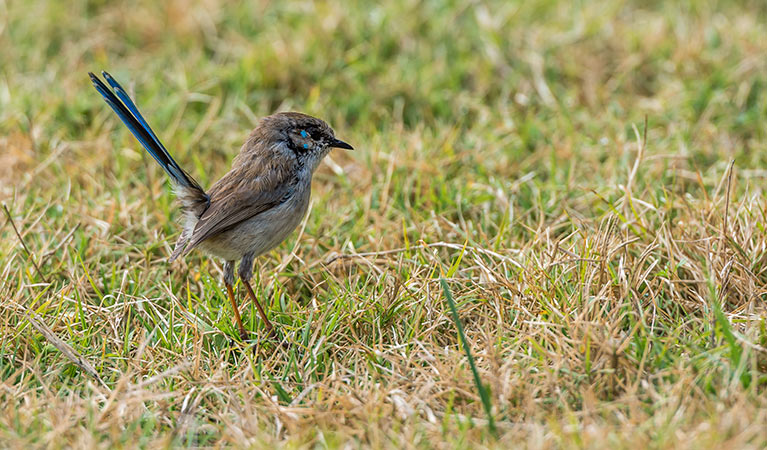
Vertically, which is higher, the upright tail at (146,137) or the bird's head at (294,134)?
the upright tail at (146,137)

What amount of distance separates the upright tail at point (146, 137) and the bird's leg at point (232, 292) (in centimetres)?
33

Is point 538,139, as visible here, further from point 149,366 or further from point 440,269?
point 149,366

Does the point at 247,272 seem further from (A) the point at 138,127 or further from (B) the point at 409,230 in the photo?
(B) the point at 409,230

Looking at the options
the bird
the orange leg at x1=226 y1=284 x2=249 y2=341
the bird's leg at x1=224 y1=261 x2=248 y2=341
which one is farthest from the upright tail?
the orange leg at x1=226 y1=284 x2=249 y2=341

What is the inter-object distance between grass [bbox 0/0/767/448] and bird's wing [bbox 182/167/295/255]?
1.39 ft

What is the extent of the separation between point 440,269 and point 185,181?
141 centimetres

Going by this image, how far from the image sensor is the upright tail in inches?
169

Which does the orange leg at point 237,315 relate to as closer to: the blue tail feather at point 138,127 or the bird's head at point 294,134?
the blue tail feather at point 138,127

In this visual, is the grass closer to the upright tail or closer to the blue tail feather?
the upright tail

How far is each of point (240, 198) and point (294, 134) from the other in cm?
54

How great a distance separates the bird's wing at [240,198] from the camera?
14.4 feet

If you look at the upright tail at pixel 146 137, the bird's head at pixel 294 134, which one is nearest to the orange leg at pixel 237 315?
the upright tail at pixel 146 137

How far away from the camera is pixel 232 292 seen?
445 centimetres

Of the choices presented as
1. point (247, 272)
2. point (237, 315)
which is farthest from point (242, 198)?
point (237, 315)
